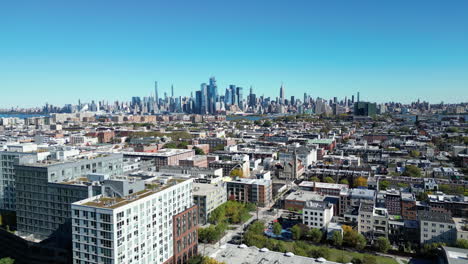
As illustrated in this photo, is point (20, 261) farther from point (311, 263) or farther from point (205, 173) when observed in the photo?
point (205, 173)

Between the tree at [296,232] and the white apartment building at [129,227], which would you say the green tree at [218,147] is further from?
the white apartment building at [129,227]

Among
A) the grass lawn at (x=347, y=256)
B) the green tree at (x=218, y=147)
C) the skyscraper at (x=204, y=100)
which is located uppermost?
the skyscraper at (x=204, y=100)

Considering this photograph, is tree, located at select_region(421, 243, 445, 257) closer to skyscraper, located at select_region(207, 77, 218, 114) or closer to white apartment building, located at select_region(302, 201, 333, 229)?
white apartment building, located at select_region(302, 201, 333, 229)

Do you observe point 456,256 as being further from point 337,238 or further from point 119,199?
point 119,199

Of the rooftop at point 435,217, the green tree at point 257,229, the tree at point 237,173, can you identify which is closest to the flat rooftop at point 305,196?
the green tree at point 257,229

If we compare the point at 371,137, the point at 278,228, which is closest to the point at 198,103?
the point at 371,137

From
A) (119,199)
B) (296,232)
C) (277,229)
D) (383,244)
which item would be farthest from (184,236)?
(383,244)
